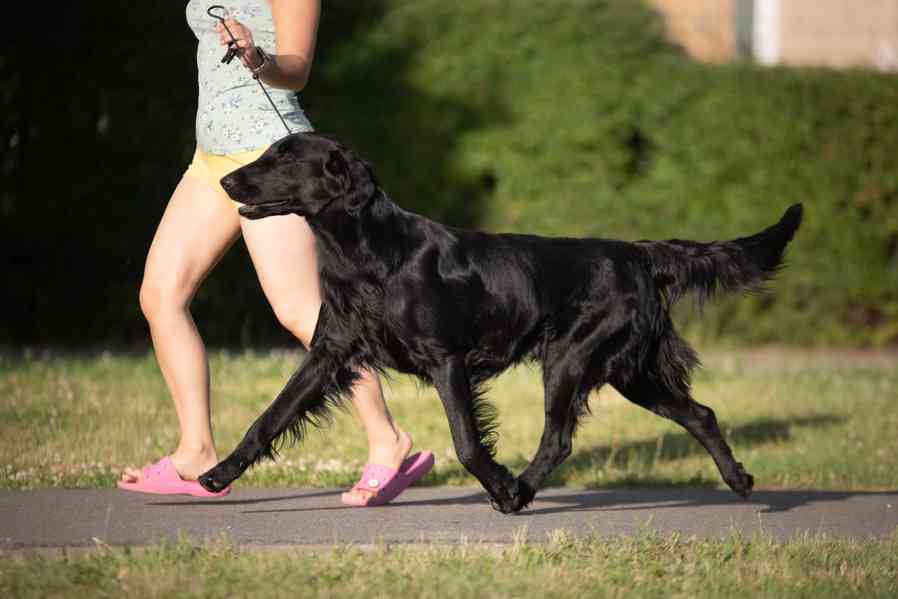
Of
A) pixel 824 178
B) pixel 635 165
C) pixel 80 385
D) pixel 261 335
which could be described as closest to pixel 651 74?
pixel 635 165

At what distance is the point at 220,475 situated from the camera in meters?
5.40

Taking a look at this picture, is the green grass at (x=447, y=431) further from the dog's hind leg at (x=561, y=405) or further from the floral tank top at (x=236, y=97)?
the floral tank top at (x=236, y=97)

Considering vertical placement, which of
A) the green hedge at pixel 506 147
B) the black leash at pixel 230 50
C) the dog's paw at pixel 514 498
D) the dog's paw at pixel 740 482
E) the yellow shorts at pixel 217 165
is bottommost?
the green hedge at pixel 506 147

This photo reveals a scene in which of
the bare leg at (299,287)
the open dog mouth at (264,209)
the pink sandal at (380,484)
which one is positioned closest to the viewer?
the open dog mouth at (264,209)

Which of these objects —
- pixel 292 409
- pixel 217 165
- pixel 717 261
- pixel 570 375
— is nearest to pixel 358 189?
pixel 217 165

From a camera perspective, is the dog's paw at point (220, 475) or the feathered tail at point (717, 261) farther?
the feathered tail at point (717, 261)

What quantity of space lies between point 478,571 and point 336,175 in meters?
1.56

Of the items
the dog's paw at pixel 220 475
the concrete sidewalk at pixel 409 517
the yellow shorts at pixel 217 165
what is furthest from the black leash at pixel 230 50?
the concrete sidewalk at pixel 409 517

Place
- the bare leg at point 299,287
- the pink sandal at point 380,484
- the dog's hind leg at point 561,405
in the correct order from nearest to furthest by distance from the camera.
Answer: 1. the dog's hind leg at point 561,405
2. the bare leg at point 299,287
3. the pink sandal at point 380,484

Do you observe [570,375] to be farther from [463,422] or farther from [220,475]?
[220,475]

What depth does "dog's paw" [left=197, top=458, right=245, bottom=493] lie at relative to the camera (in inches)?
212

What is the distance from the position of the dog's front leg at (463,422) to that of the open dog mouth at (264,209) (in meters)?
0.81

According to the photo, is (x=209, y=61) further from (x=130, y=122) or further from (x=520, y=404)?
(x=130, y=122)

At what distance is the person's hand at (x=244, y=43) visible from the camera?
5250mm
